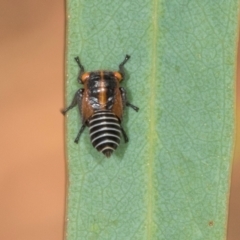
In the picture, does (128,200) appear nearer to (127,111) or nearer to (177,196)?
(177,196)

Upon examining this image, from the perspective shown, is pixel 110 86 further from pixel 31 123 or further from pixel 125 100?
pixel 31 123

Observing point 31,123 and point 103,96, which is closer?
point 103,96

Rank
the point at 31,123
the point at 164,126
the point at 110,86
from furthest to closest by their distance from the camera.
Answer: the point at 31,123, the point at 110,86, the point at 164,126

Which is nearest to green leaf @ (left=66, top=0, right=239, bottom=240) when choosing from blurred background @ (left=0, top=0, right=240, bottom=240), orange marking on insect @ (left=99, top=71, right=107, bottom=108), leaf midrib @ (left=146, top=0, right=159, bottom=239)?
leaf midrib @ (left=146, top=0, right=159, bottom=239)

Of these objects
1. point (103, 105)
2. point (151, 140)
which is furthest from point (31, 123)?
point (151, 140)

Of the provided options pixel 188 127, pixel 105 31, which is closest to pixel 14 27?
pixel 105 31

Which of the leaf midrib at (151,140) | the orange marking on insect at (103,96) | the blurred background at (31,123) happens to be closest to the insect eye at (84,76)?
the orange marking on insect at (103,96)
